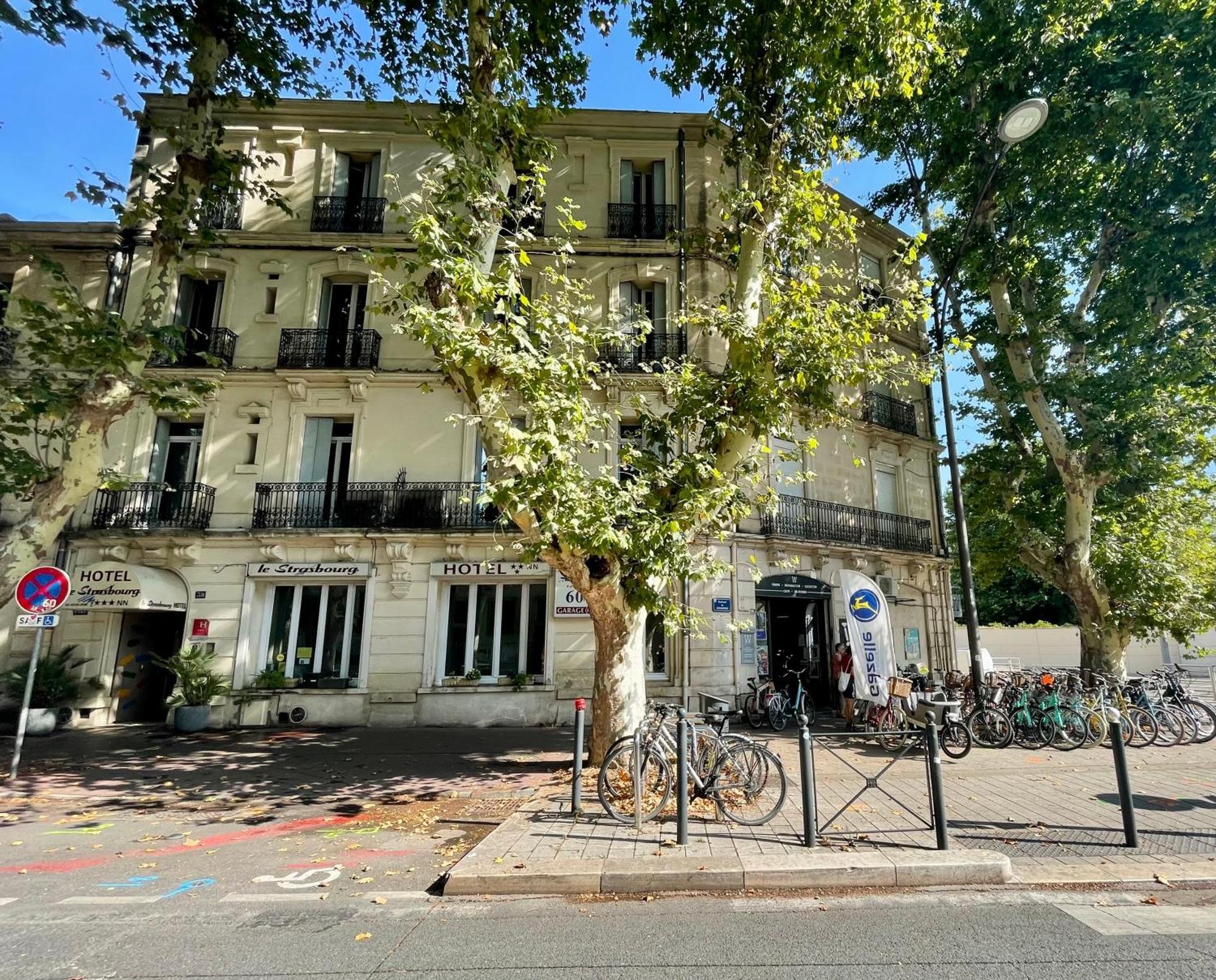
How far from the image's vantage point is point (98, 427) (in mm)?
8148

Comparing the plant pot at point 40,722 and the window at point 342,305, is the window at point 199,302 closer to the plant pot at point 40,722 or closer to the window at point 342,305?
the window at point 342,305

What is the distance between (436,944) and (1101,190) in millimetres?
16906

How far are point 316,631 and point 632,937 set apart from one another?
11.8 m

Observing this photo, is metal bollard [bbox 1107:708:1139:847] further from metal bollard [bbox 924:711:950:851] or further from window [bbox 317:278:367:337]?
window [bbox 317:278:367:337]

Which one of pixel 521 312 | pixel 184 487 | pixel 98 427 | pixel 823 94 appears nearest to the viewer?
pixel 98 427

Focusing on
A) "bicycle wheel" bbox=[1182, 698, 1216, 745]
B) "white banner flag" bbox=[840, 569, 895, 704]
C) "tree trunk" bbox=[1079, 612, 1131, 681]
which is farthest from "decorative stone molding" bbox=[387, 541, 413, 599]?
"tree trunk" bbox=[1079, 612, 1131, 681]

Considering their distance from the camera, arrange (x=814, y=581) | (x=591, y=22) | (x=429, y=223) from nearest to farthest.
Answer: (x=429, y=223)
(x=591, y=22)
(x=814, y=581)

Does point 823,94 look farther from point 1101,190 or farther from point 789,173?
point 1101,190

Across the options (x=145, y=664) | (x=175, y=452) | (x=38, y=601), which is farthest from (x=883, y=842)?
(x=175, y=452)

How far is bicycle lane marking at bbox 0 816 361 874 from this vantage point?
5172 millimetres

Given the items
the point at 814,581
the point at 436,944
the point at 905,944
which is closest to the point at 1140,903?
the point at 905,944

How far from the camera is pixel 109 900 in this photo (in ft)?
14.8

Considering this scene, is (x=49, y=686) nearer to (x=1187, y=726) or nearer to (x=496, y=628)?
(x=496, y=628)

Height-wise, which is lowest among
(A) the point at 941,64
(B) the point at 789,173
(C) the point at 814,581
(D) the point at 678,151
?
(C) the point at 814,581
